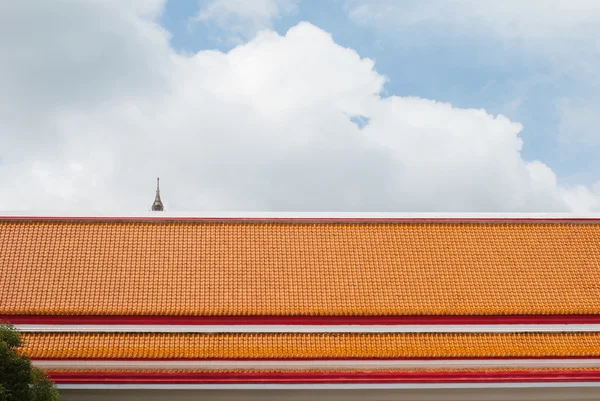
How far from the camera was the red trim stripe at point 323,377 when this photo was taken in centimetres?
1323

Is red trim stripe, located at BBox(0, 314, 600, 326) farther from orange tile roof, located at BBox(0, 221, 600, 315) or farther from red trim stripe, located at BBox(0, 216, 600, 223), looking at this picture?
red trim stripe, located at BBox(0, 216, 600, 223)

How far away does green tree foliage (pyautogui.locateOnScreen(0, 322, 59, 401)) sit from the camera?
1051 centimetres

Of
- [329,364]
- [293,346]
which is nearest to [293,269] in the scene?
[293,346]

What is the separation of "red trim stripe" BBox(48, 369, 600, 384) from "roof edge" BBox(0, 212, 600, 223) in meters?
3.39

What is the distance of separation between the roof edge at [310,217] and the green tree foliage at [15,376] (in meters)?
4.81

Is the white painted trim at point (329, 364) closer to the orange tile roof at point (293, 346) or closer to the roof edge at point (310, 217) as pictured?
the orange tile roof at point (293, 346)

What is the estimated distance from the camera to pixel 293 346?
13883 mm

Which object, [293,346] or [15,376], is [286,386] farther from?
[15,376]

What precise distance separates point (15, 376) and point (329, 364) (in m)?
5.32

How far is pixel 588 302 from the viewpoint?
14891 mm

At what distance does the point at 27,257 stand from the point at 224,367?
14.5 ft

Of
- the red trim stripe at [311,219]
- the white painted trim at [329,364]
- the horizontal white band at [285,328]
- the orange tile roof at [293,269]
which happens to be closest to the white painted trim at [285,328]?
the horizontal white band at [285,328]

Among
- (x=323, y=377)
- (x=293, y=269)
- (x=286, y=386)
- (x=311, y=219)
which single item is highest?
→ (x=311, y=219)

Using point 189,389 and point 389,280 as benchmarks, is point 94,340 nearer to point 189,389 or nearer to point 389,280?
point 189,389
